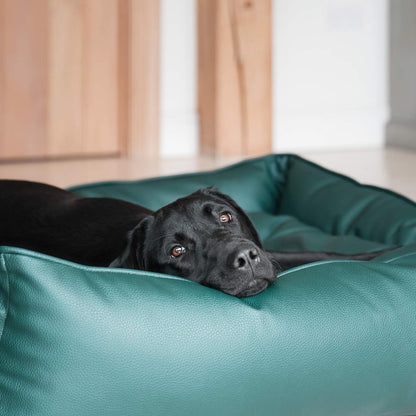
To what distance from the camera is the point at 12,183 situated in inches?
96.7

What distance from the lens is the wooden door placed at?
4344 millimetres

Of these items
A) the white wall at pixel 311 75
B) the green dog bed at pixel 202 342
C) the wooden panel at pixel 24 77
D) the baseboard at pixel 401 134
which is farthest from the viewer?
the baseboard at pixel 401 134

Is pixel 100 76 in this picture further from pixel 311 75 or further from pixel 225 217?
pixel 225 217

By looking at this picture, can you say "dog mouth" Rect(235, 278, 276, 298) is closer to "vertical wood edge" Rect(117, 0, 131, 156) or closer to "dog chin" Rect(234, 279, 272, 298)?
"dog chin" Rect(234, 279, 272, 298)

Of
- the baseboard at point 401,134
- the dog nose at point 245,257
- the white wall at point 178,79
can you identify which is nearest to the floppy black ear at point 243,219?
the dog nose at point 245,257

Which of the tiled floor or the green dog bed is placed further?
the tiled floor

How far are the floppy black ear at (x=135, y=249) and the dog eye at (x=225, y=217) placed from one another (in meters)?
0.16

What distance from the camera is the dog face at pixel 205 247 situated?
1.54 metres

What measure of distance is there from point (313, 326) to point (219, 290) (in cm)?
20

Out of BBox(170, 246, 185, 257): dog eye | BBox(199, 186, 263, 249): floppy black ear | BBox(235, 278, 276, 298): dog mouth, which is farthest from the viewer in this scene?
BBox(199, 186, 263, 249): floppy black ear

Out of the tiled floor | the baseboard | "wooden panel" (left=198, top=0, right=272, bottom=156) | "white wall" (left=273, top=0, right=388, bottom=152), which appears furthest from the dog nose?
the baseboard

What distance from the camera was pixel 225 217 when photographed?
5.94ft

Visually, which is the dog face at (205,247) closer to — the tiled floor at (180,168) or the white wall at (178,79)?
the tiled floor at (180,168)

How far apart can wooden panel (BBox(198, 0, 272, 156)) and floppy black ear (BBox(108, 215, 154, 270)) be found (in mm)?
2821
